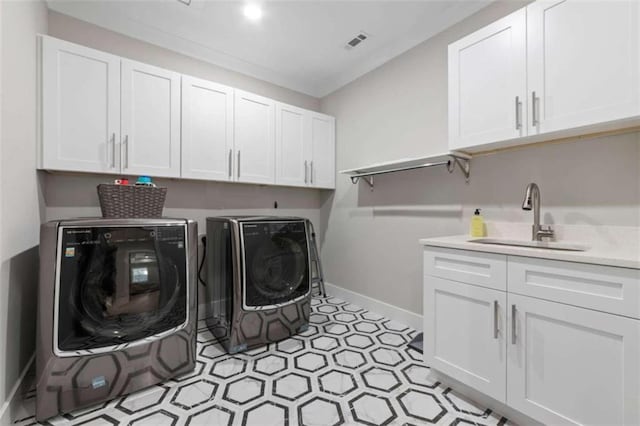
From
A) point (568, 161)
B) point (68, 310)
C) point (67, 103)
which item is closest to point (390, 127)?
point (568, 161)

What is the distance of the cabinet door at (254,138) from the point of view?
2.50 m

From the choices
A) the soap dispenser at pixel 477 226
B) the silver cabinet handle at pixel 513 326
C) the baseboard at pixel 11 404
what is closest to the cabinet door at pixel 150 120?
the baseboard at pixel 11 404

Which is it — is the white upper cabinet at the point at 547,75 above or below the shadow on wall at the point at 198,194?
above

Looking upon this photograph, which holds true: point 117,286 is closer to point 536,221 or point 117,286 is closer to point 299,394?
point 299,394

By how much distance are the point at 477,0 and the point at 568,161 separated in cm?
129

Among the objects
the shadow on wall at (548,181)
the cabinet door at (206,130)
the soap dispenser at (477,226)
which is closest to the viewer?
the shadow on wall at (548,181)

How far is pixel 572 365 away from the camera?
114cm

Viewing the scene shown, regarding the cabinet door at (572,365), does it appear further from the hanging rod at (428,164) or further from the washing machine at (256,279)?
the washing machine at (256,279)

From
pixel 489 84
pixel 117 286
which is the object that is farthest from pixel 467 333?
pixel 117 286

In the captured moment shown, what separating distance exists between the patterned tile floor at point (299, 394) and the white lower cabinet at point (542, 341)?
203 millimetres

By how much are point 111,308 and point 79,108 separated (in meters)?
1.32

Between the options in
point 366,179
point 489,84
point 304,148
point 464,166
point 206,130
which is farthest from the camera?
point 304,148

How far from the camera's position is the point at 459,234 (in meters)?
2.09

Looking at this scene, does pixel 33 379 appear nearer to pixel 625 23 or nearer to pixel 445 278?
Answer: pixel 445 278
